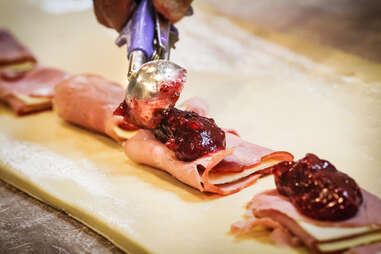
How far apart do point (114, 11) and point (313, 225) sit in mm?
1568

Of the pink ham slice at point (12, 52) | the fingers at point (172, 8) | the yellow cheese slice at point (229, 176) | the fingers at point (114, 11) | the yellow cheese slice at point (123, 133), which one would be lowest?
the pink ham slice at point (12, 52)

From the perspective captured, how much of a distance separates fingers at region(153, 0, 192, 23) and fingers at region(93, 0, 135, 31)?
0.49 feet

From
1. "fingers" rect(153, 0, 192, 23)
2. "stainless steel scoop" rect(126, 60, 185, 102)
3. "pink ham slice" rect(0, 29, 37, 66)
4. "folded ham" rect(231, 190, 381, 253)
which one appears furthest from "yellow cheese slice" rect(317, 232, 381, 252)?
"pink ham slice" rect(0, 29, 37, 66)

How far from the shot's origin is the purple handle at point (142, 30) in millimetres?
2382

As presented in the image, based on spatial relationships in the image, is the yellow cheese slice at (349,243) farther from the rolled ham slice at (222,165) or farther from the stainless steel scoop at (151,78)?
the stainless steel scoop at (151,78)

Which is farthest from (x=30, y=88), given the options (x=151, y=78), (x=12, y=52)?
(x=151, y=78)

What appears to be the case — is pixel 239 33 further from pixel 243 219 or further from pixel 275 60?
pixel 243 219

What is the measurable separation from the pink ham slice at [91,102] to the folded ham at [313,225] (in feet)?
3.15

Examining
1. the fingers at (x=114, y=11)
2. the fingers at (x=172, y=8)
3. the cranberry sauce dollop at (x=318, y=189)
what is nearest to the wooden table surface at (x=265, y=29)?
the cranberry sauce dollop at (x=318, y=189)

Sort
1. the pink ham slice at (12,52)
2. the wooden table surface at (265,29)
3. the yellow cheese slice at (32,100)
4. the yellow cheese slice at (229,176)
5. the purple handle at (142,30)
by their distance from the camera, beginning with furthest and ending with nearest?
1. the pink ham slice at (12,52)
2. the yellow cheese slice at (32,100)
3. the purple handle at (142,30)
4. the yellow cheese slice at (229,176)
5. the wooden table surface at (265,29)

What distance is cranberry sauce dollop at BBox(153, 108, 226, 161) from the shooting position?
2.05 meters

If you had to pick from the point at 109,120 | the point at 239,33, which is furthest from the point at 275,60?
the point at 109,120

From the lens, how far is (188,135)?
6.79ft

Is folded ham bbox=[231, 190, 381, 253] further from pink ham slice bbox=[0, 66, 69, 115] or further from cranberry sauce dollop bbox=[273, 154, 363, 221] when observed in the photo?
pink ham slice bbox=[0, 66, 69, 115]
